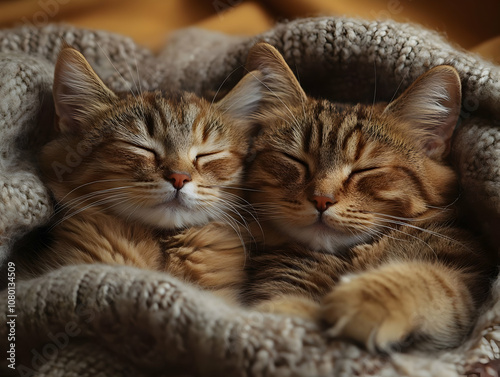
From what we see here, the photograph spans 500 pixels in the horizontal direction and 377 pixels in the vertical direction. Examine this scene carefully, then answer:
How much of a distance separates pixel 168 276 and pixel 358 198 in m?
0.51

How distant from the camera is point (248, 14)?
2.17 m

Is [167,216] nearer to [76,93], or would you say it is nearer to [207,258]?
[207,258]

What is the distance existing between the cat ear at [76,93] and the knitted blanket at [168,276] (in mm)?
87

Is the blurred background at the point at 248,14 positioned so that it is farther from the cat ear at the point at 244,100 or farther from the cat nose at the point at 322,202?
the cat nose at the point at 322,202

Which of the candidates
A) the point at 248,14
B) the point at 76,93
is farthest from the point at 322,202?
the point at 248,14

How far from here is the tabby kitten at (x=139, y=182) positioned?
4.02 ft

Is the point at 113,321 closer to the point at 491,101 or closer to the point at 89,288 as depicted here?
the point at 89,288

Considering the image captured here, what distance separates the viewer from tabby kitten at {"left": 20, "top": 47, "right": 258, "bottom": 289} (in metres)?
1.23

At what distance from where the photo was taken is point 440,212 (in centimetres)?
127

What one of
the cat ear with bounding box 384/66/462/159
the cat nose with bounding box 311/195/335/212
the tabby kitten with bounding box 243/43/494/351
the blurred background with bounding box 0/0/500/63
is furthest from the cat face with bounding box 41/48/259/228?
the blurred background with bounding box 0/0/500/63

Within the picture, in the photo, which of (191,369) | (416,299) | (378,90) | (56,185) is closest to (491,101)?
(378,90)

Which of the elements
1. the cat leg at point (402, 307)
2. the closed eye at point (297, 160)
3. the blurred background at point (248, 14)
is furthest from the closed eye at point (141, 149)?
the blurred background at point (248, 14)

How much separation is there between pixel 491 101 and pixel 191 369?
0.99 metres

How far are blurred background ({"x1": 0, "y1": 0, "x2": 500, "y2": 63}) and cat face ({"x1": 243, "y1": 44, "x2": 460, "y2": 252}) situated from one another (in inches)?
32.1
